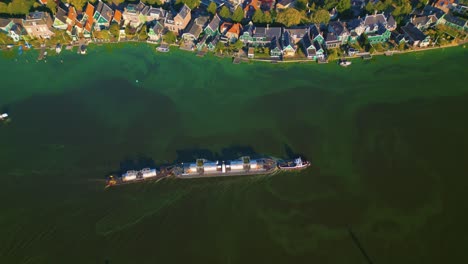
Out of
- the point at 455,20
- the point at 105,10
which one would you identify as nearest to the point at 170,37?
the point at 105,10

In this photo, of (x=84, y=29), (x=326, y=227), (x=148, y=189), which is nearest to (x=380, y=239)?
(x=326, y=227)

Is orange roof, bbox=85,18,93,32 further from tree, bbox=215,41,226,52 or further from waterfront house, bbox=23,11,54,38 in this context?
tree, bbox=215,41,226,52

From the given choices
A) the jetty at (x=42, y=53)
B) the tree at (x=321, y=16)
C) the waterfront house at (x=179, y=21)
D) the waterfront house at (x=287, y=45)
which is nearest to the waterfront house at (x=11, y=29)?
the jetty at (x=42, y=53)

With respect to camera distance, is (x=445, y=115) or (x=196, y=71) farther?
(x=196, y=71)

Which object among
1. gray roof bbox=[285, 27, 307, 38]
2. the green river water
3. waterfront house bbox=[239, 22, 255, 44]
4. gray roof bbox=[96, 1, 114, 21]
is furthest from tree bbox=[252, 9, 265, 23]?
gray roof bbox=[96, 1, 114, 21]

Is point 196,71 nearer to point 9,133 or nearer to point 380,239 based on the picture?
point 9,133

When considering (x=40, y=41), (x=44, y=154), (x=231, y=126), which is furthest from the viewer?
(x=40, y=41)

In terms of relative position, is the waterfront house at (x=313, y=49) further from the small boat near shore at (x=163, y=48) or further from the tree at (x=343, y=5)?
the small boat near shore at (x=163, y=48)
